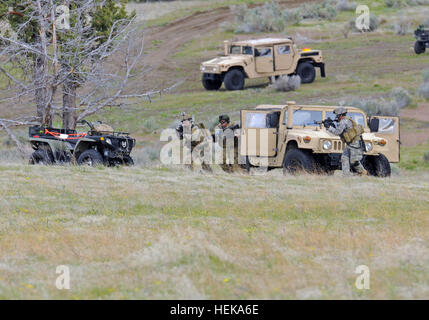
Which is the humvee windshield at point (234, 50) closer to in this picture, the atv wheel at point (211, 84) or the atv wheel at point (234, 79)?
the atv wheel at point (234, 79)

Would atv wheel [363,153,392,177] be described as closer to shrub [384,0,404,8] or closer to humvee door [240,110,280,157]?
humvee door [240,110,280,157]

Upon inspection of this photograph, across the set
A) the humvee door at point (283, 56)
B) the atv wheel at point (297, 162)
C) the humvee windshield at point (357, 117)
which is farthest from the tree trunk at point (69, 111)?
the humvee door at point (283, 56)

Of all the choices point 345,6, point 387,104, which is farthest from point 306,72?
point 345,6

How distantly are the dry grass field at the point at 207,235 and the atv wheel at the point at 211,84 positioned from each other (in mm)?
17732

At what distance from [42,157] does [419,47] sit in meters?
23.7

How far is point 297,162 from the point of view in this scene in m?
15.5

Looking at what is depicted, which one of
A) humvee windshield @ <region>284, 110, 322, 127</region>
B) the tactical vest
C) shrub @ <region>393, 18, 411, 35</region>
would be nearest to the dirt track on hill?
shrub @ <region>393, 18, 411, 35</region>

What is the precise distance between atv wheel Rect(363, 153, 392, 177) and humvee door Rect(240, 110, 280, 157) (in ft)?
5.67

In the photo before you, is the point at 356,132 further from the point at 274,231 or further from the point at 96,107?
the point at 96,107

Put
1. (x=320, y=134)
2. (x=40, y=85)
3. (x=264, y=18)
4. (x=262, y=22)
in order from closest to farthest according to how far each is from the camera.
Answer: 1. (x=320, y=134)
2. (x=40, y=85)
3. (x=262, y=22)
4. (x=264, y=18)

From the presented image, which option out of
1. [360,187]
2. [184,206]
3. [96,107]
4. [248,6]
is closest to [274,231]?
[184,206]

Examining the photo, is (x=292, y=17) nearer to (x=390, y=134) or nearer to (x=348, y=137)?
(x=390, y=134)

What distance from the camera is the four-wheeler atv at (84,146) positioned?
1595 centimetres
